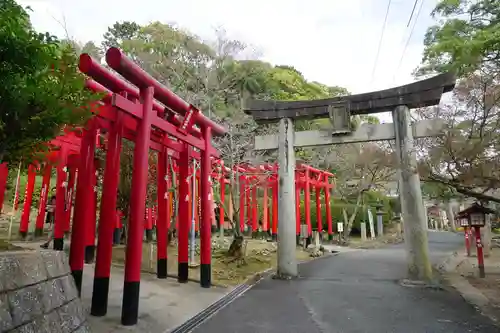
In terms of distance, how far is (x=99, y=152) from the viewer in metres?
11.4

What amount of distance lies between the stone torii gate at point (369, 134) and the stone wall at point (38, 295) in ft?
24.0

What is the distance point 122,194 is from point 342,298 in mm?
7651

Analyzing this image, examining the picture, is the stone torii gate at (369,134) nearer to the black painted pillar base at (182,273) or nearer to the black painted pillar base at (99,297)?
the black painted pillar base at (182,273)

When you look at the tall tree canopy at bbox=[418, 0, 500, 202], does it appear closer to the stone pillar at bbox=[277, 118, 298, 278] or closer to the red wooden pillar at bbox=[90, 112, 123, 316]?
the stone pillar at bbox=[277, 118, 298, 278]

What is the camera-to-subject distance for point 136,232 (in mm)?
6043

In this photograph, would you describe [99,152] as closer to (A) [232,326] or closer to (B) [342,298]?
(A) [232,326]

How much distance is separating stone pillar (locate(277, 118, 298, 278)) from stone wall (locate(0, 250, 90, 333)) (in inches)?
276

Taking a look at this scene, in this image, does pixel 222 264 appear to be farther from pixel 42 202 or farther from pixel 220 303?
pixel 42 202

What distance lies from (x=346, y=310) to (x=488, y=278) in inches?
286

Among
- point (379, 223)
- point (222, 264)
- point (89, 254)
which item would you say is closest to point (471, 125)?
point (222, 264)

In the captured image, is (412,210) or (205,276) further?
(412,210)

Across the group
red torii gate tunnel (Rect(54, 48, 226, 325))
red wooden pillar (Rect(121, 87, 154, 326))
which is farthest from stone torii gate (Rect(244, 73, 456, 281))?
red wooden pillar (Rect(121, 87, 154, 326))

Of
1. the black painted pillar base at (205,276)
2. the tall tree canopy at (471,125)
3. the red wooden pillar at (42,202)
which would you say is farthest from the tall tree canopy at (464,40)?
the red wooden pillar at (42,202)

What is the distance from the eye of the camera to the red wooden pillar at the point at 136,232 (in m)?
5.75
